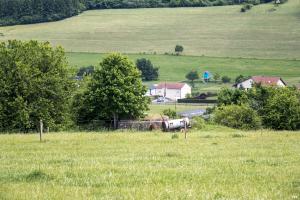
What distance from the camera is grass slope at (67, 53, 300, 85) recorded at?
412ft

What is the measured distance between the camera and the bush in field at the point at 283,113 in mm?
59891

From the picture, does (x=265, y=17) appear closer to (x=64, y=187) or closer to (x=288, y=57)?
(x=288, y=57)

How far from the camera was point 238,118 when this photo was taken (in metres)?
60.2

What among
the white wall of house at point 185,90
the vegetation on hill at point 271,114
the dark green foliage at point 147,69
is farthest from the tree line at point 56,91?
the dark green foliage at point 147,69

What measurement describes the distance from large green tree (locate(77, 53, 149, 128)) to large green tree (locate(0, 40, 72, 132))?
2257 millimetres

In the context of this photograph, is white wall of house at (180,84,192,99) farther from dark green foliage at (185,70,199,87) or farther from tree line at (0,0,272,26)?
tree line at (0,0,272,26)

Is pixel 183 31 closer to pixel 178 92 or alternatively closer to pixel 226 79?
pixel 226 79

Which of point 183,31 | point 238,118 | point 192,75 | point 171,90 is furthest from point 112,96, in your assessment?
point 183,31

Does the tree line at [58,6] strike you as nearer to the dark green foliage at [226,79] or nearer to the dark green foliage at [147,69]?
the dark green foliage at [147,69]

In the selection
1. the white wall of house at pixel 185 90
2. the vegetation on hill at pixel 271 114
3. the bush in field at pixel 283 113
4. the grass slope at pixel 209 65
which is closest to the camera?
the vegetation on hill at pixel 271 114

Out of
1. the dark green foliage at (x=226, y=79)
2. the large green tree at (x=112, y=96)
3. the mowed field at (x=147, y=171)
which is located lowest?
the dark green foliage at (x=226, y=79)

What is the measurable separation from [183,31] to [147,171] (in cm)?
14833

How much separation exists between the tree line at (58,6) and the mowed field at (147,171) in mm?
145814

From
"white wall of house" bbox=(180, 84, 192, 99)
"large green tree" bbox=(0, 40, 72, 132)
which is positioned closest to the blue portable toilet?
"white wall of house" bbox=(180, 84, 192, 99)
